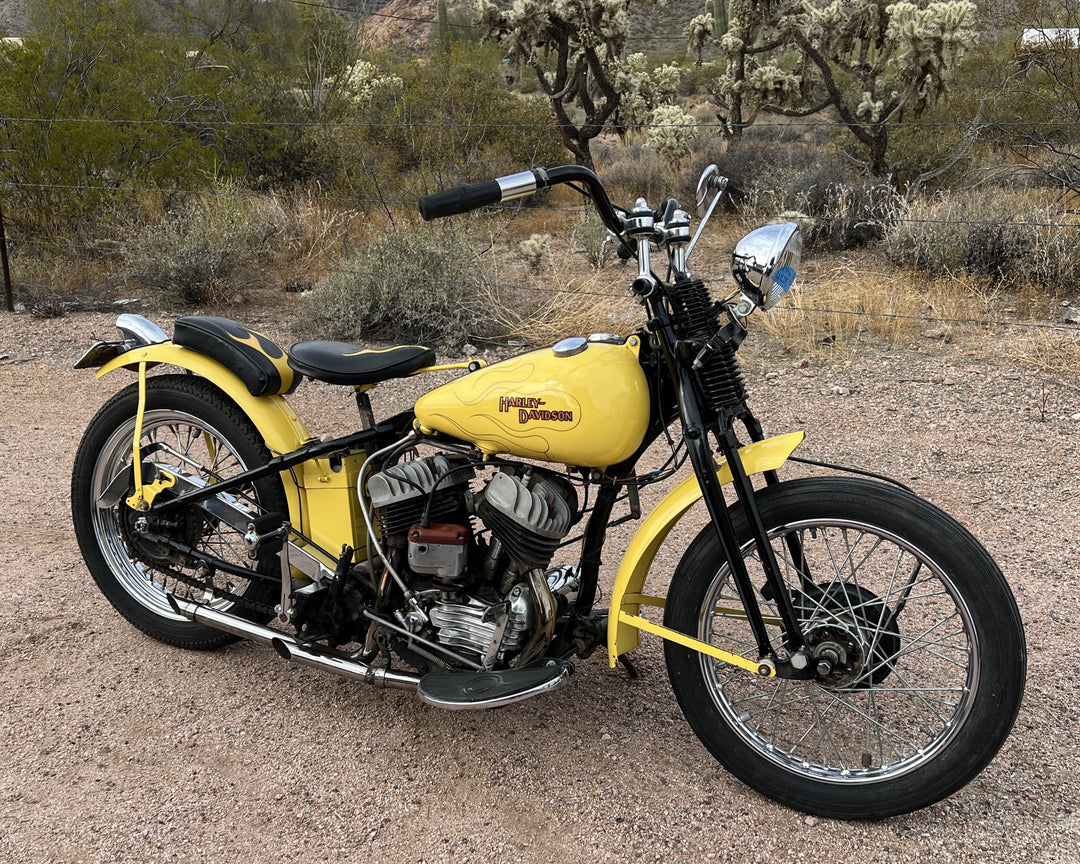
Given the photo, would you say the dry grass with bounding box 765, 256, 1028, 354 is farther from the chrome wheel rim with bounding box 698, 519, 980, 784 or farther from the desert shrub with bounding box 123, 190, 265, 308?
the desert shrub with bounding box 123, 190, 265, 308

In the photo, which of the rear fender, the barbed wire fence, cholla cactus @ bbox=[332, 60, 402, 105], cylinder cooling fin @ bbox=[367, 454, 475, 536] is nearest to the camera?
cylinder cooling fin @ bbox=[367, 454, 475, 536]

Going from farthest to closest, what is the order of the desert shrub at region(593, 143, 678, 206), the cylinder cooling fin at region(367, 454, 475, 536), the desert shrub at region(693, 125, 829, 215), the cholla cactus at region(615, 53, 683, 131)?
the cholla cactus at region(615, 53, 683, 131) < the desert shrub at region(593, 143, 678, 206) < the desert shrub at region(693, 125, 829, 215) < the cylinder cooling fin at region(367, 454, 475, 536)

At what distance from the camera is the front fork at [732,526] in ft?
7.21

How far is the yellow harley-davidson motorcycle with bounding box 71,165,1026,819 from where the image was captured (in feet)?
7.11

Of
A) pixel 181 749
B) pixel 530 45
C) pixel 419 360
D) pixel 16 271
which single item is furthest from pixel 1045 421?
pixel 530 45

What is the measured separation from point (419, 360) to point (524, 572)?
2.23ft

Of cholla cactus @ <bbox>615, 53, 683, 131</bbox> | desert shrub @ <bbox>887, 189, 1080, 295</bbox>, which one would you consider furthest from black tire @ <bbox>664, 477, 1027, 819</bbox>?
cholla cactus @ <bbox>615, 53, 683, 131</bbox>

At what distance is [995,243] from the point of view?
747 centimetres

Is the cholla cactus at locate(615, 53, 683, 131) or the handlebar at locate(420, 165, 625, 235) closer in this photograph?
the handlebar at locate(420, 165, 625, 235)

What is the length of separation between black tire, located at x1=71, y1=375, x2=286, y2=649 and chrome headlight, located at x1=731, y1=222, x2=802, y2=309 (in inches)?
62.1

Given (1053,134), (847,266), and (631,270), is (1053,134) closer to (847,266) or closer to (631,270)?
(847,266)

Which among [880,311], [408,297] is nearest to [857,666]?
[880,311]

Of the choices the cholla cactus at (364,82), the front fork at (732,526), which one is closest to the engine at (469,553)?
the front fork at (732,526)

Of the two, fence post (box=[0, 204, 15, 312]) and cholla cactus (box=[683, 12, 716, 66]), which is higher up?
cholla cactus (box=[683, 12, 716, 66])
